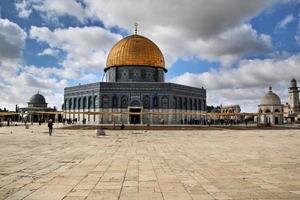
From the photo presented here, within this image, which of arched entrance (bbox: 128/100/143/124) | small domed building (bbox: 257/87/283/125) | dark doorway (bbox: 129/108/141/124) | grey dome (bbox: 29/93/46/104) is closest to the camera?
dark doorway (bbox: 129/108/141/124)

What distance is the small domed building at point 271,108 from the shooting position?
74.4 meters

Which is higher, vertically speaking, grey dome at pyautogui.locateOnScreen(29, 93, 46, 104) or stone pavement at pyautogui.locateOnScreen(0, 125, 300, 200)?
grey dome at pyautogui.locateOnScreen(29, 93, 46, 104)

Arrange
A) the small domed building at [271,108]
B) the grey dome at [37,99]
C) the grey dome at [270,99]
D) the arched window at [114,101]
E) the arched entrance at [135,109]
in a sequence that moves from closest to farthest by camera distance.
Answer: the arched entrance at [135,109], the arched window at [114,101], the small domed building at [271,108], the grey dome at [270,99], the grey dome at [37,99]

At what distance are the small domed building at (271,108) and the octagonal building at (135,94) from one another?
68.6 ft

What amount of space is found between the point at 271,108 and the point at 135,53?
36.5 metres

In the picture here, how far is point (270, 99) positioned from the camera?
75438 mm

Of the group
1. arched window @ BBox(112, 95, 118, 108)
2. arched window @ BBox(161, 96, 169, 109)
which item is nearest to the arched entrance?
arched window @ BBox(112, 95, 118, 108)

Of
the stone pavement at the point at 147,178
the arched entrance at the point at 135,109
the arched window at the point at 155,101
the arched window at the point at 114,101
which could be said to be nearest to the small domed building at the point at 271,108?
the arched window at the point at 155,101

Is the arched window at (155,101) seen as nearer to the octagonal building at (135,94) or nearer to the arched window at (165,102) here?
the octagonal building at (135,94)

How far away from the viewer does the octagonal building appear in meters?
52.9

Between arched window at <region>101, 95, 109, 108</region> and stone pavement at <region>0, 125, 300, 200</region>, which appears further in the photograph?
arched window at <region>101, 95, 109, 108</region>

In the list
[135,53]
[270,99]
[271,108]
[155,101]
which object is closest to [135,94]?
[155,101]

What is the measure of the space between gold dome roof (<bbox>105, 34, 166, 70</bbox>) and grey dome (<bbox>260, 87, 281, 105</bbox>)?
3011cm

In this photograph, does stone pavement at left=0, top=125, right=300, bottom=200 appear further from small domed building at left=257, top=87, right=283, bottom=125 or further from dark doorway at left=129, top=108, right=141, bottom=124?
small domed building at left=257, top=87, right=283, bottom=125
